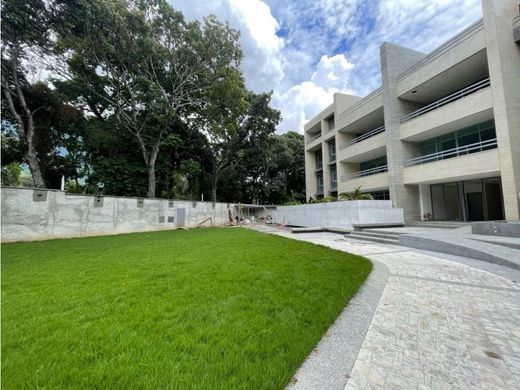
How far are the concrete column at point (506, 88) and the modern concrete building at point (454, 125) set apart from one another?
0.04 m

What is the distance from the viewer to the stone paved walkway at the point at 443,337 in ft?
6.43

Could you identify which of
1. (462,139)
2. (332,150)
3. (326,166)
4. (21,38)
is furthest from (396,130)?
(21,38)

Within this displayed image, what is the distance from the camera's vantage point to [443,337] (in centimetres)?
260

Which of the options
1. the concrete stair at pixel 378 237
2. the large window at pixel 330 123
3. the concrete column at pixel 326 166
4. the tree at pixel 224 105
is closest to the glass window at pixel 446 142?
the concrete stair at pixel 378 237

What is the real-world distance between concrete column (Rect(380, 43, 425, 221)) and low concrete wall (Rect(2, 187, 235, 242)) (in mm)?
16590

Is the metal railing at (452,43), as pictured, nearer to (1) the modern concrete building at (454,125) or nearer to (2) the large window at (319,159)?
(1) the modern concrete building at (454,125)

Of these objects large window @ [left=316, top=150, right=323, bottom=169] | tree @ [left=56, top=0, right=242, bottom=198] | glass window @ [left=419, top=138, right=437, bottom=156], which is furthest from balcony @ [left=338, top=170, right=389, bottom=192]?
tree @ [left=56, top=0, right=242, bottom=198]

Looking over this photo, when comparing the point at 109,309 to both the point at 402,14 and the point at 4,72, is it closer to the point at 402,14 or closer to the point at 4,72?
the point at 402,14

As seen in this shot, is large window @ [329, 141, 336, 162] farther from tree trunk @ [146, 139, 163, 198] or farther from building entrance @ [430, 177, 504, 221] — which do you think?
tree trunk @ [146, 139, 163, 198]

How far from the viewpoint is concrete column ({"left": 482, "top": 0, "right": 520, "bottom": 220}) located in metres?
10.9

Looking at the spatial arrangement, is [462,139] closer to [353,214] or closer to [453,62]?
[453,62]

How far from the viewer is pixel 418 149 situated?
57.6 feet

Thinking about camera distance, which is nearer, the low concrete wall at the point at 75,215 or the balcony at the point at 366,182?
the low concrete wall at the point at 75,215

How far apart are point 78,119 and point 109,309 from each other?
78.0 feet
